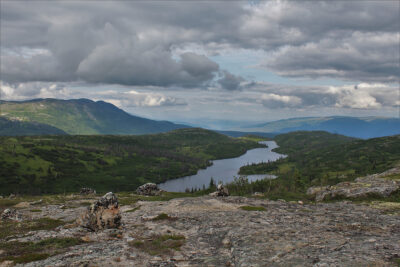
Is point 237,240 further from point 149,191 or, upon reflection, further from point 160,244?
point 149,191

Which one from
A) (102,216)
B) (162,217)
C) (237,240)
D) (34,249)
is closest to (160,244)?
(237,240)

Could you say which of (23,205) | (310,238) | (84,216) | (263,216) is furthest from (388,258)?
(23,205)

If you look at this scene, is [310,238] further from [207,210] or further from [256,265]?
[207,210]

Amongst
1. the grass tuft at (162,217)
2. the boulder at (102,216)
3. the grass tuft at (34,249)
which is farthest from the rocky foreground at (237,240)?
the boulder at (102,216)

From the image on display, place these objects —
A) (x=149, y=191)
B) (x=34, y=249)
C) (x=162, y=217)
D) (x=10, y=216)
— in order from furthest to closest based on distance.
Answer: (x=149, y=191)
(x=10, y=216)
(x=162, y=217)
(x=34, y=249)

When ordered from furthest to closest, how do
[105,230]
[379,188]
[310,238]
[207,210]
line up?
[379,188], [207,210], [105,230], [310,238]

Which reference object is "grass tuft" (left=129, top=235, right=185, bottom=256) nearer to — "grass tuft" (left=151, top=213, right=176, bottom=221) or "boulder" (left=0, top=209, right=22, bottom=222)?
"grass tuft" (left=151, top=213, right=176, bottom=221)

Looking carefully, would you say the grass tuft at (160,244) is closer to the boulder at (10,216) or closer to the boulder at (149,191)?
the boulder at (10,216)
